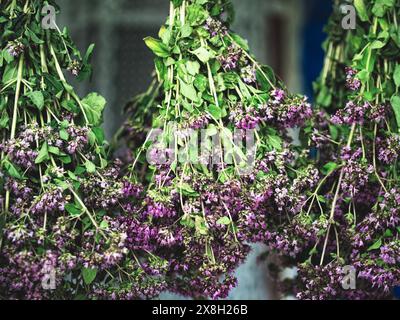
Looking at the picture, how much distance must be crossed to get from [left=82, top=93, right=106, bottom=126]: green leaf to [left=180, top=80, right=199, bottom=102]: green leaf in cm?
16

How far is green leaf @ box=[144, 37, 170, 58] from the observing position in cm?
128

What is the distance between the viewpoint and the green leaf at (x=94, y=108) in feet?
4.29

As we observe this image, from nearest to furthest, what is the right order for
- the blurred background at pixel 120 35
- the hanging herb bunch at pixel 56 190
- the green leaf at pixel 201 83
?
the hanging herb bunch at pixel 56 190 < the green leaf at pixel 201 83 < the blurred background at pixel 120 35

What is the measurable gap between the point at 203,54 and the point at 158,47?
8 centimetres

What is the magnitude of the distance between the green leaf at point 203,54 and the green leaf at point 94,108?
0.19 meters

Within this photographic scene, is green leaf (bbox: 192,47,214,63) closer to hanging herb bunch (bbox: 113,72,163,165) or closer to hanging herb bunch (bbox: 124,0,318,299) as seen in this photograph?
hanging herb bunch (bbox: 124,0,318,299)

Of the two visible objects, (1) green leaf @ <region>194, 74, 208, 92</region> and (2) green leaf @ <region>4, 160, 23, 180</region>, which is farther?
(1) green leaf @ <region>194, 74, 208, 92</region>

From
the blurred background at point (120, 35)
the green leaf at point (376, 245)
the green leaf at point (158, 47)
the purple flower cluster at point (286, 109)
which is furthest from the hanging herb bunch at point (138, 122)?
the blurred background at point (120, 35)

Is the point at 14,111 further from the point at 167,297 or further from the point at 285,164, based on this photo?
the point at 167,297

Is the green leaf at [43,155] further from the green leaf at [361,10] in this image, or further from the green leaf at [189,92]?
the green leaf at [361,10]

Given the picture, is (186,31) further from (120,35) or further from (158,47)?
(120,35)

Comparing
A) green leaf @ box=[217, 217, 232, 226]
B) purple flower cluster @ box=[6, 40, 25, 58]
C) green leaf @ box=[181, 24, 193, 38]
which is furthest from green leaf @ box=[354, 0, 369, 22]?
purple flower cluster @ box=[6, 40, 25, 58]

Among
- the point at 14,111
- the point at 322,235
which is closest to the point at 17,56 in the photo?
the point at 14,111

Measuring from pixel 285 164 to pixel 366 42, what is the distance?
0.32 meters
